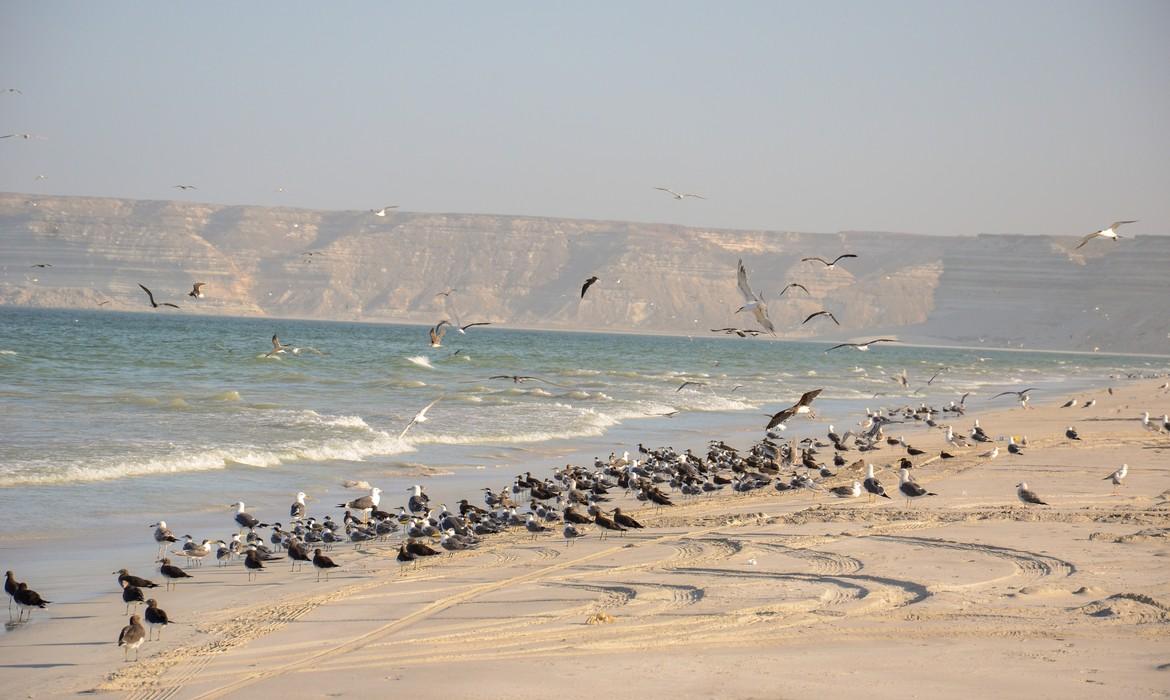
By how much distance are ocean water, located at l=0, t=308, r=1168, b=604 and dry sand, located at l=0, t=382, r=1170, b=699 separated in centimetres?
468

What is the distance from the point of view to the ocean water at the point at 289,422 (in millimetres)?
16578

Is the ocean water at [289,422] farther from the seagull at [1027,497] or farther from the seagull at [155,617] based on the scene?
the seagull at [1027,497]

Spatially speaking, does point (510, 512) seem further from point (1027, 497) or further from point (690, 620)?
point (1027, 497)

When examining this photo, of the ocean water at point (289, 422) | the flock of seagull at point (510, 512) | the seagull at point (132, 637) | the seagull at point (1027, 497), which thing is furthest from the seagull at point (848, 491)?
the seagull at point (132, 637)

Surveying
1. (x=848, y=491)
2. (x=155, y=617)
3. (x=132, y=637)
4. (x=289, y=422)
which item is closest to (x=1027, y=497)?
(x=848, y=491)

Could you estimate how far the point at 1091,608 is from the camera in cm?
884

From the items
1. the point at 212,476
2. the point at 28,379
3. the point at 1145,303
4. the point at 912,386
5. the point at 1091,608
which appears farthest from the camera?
the point at 1145,303

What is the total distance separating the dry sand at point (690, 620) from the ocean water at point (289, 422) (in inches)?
184

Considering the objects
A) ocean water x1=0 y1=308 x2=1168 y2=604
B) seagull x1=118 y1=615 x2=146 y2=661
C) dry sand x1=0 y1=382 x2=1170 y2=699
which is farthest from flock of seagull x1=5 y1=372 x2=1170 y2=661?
ocean water x1=0 y1=308 x2=1168 y2=604

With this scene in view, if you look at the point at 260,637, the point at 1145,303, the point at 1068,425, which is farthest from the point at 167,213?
the point at 260,637

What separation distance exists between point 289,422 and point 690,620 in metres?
18.5

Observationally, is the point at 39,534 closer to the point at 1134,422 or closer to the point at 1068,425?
the point at 1068,425

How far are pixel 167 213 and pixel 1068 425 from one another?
618 feet

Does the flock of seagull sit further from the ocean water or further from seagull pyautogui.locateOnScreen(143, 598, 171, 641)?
the ocean water
